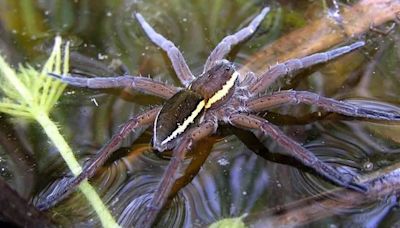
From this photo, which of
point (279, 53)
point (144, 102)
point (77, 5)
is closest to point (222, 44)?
point (279, 53)

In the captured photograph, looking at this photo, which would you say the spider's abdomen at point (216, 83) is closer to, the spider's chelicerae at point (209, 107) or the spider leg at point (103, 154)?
the spider's chelicerae at point (209, 107)

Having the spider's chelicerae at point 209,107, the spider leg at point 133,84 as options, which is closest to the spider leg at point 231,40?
the spider's chelicerae at point 209,107

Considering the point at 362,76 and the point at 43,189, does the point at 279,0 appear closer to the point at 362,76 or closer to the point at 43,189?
the point at 362,76

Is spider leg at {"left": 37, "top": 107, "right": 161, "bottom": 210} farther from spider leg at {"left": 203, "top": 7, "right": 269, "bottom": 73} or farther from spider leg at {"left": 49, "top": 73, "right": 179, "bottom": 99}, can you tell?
spider leg at {"left": 203, "top": 7, "right": 269, "bottom": 73}

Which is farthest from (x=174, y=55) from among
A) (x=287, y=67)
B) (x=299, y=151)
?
(x=299, y=151)

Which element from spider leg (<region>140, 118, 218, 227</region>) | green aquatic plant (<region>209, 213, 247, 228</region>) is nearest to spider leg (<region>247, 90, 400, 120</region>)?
spider leg (<region>140, 118, 218, 227</region>)
